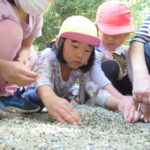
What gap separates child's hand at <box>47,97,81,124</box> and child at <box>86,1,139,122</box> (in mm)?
344

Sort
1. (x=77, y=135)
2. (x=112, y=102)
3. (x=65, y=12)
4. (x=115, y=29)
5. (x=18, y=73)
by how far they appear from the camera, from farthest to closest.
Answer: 1. (x=65, y=12)
2. (x=115, y=29)
3. (x=112, y=102)
4. (x=18, y=73)
5. (x=77, y=135)

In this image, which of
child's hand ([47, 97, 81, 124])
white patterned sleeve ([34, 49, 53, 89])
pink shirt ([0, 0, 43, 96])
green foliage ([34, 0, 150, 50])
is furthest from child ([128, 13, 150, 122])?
green foliage ([34, 0, 150, 50])

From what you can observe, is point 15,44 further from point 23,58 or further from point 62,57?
point 62,57

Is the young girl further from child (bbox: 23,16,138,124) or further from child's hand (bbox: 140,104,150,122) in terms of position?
child's hand (bbox: 140,104,150,122)

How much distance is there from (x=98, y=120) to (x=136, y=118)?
0.43 ft

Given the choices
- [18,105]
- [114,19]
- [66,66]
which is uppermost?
[114,19]

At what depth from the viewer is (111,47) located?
1.92m

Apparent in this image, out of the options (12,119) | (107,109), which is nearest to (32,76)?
(12,119)

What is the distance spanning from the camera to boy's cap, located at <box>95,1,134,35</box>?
73.2 inches

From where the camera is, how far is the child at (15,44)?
1044mm

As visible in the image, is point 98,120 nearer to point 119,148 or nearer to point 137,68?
point 137,68

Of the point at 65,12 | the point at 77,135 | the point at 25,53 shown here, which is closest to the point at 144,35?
the point at 25,53

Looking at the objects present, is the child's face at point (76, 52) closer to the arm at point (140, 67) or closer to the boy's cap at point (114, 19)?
the arm at point (140, 67)

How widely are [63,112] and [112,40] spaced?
903mm
